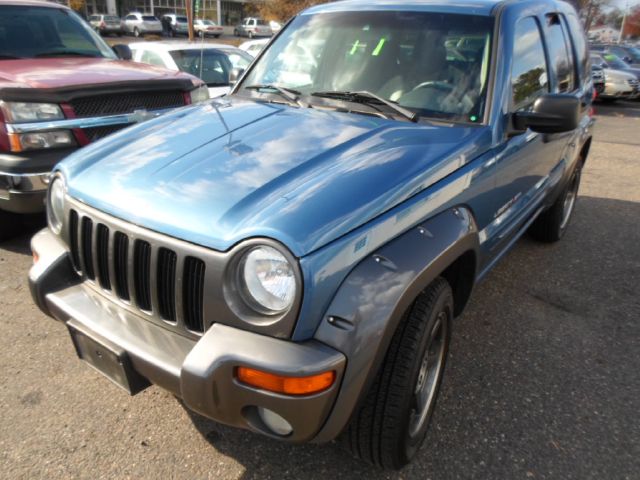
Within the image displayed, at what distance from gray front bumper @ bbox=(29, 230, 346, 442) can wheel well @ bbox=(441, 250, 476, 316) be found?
1042mm

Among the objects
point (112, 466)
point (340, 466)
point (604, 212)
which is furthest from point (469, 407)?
point (604, 212)

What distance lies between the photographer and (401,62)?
2.79m

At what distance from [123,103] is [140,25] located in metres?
37.2

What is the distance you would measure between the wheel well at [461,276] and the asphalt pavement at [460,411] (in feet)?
1.60

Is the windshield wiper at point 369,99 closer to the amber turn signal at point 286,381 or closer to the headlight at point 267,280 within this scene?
the headlight at point 267,280

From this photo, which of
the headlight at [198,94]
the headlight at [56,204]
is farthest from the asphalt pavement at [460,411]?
the headlight at [198,94]

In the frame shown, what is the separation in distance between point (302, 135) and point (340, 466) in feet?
4.71

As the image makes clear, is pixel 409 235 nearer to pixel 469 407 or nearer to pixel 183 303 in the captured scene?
pixel 183 303

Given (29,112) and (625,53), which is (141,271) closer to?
(29,112)

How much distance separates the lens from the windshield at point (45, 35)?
489 cm

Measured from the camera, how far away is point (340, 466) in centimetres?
218

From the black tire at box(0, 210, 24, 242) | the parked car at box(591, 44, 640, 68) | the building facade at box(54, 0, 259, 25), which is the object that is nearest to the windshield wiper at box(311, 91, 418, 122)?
the black tire at box(0, 210, 24, 242)

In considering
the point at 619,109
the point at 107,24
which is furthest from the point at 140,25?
the point at 619,109

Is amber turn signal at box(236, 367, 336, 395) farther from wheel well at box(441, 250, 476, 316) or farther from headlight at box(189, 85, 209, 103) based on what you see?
headlight at box(189, 85, 209, 103)
